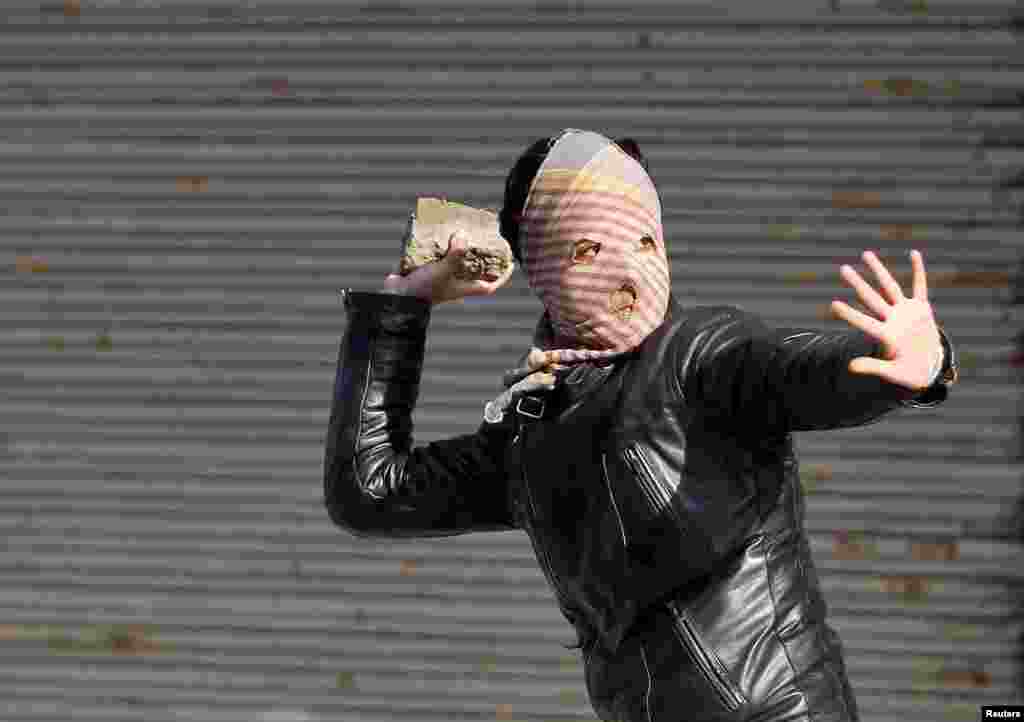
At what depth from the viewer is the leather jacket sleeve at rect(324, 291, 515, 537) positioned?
8.71 ft

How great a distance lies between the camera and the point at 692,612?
2.36 meters

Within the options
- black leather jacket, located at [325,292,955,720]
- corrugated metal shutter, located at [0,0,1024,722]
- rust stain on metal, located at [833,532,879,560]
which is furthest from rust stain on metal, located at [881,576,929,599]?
black leather jacket, located at [325,292,955,720]

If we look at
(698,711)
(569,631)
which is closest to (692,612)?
(698,711)

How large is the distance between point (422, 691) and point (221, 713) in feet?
2.69

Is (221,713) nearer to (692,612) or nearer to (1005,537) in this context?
(1005,537)

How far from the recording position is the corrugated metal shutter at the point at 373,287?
17.9ft

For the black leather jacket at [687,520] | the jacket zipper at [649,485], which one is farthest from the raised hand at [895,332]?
the jacket zipper at [649,485]

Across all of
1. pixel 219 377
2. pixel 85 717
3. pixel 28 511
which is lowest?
pixel 85 717

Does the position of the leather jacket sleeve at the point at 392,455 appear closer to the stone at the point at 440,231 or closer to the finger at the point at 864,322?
the stone at the point at 440,231

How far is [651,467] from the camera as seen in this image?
90.5 inches

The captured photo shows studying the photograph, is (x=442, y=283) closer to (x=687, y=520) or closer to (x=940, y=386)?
(x=687, y=520)

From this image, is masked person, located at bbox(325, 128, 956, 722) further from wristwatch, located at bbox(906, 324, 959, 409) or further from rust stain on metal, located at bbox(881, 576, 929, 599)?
rust stain on metal, located at bbox(881, 576, 929, 599)

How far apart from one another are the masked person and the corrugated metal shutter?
3.16 meters

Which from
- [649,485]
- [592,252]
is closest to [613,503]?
[649,485]
